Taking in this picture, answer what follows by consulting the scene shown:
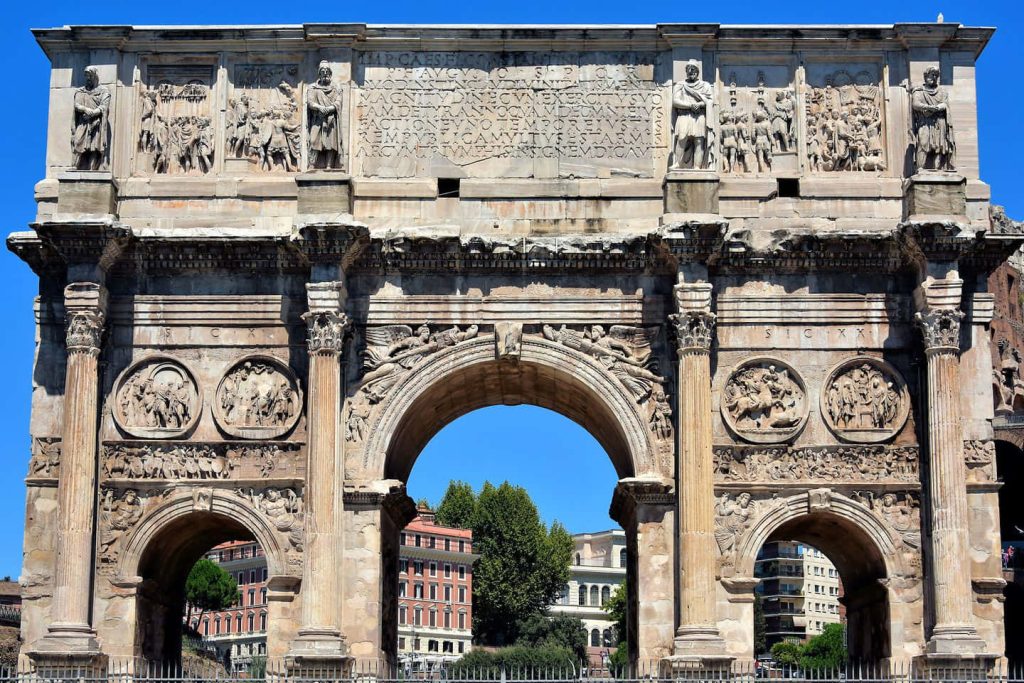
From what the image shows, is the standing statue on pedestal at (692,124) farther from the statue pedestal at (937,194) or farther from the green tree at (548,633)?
the green tree at (548,633)

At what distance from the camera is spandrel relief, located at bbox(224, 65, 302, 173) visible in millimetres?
23531

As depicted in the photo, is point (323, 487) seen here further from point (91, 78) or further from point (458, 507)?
point (458, 507)

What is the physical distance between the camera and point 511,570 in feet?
231

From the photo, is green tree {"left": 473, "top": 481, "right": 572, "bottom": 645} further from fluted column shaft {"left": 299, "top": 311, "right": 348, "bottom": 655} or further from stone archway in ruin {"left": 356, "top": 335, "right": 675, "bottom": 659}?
fluted column shaft {"left": 299, "top": 311, "right": 348, "bottom": 655}

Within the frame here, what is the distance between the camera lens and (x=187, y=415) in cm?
2289

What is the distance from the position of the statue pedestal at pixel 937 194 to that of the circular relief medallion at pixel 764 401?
2.70m

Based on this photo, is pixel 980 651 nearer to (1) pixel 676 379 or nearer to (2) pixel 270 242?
(1) pixel 676 379

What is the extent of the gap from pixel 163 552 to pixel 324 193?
17.8ft

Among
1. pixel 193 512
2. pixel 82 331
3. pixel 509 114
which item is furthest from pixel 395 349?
pixel 82 331

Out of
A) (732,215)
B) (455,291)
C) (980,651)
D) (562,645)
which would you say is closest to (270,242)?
(455,291)

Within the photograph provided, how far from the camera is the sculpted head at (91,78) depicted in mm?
23203

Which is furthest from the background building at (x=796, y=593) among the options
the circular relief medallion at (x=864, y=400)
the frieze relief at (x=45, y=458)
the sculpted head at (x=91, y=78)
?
the sculpted head at (x=91, y=78)

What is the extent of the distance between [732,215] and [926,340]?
3036mm

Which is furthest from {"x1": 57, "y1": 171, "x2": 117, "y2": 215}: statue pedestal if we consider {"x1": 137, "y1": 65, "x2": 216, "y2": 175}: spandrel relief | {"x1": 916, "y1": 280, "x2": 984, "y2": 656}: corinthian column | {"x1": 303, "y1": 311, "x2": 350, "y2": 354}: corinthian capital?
{"x1": 916, "y1": 280, "x2": 984, "y2": 656}: corinthian column
